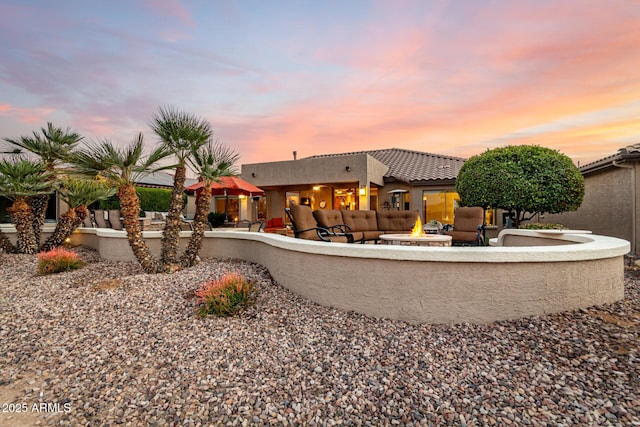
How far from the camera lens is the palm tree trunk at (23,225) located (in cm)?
791

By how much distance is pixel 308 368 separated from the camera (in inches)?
105

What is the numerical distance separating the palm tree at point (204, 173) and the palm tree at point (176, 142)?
201 millimetres

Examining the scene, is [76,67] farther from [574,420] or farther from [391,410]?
[574,420]

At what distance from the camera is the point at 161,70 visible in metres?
9.45

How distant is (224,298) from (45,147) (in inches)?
323

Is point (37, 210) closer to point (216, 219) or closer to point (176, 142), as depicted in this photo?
point (176, 142)

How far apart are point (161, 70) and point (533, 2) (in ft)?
33.3

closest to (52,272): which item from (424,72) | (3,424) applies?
(3,424)

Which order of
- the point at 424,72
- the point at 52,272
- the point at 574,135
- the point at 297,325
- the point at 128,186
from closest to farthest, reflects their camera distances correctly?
the point at 297,325
the point at 128,186
the point at 52,272
the point at 424,72
the point at 574,135

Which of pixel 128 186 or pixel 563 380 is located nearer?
pixel 563 380

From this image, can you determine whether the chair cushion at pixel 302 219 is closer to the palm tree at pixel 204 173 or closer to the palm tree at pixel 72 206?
the palm tree at pixel 204 173

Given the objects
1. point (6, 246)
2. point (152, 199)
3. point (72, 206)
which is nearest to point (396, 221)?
point (72, 206)

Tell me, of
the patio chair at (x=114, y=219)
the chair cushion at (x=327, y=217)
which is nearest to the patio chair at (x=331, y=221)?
the chair cushion at (x=327, y=217)

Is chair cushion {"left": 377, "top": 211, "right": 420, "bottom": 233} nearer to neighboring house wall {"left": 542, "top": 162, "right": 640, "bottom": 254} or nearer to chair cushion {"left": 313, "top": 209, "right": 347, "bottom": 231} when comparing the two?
chair cushion {"left": 313, "top": 209, "right": 347, "bottom": 231}
